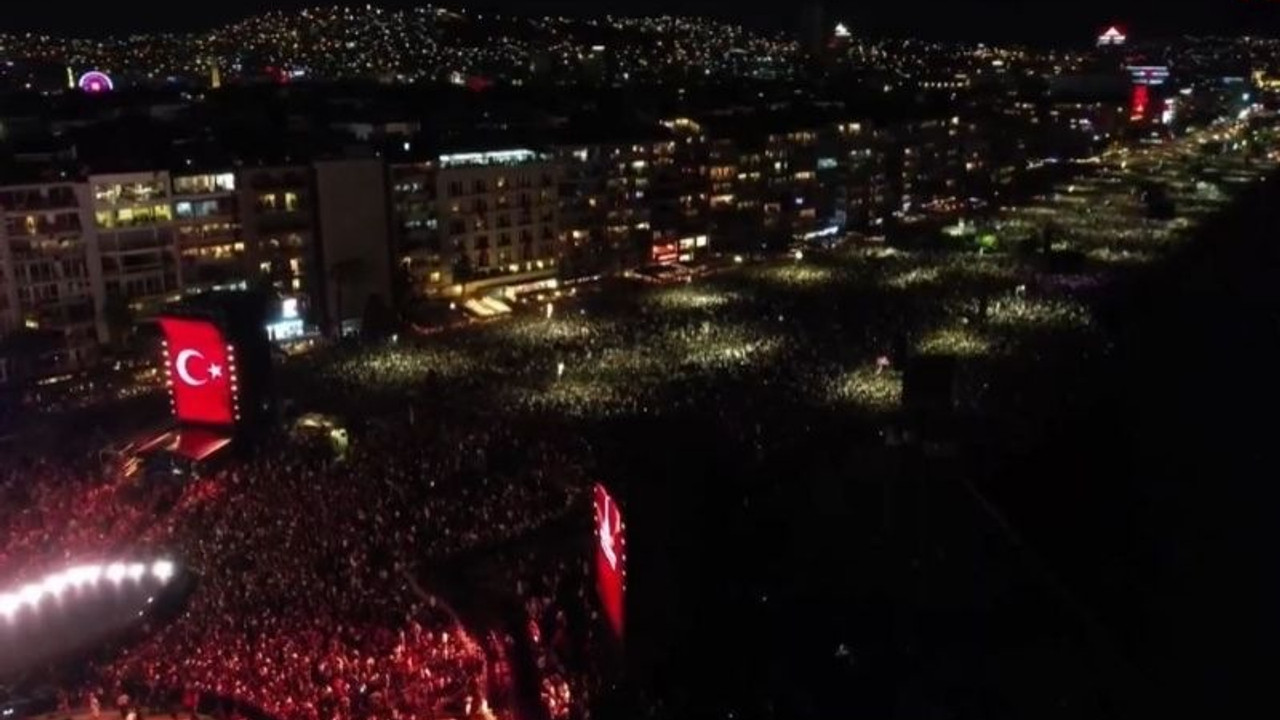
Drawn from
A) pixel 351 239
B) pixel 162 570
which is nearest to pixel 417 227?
pixel 351 239

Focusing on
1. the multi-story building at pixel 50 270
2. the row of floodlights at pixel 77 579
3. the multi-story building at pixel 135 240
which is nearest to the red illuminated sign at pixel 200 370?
the row of floodlights at pixel 77 579

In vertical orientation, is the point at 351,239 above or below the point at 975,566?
above

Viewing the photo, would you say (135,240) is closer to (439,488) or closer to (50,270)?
(50,270)

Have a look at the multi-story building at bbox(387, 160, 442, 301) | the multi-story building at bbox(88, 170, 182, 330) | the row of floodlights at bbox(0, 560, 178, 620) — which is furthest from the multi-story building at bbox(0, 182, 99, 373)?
the row of floodlights at bbox(0, 560, 178, 620)

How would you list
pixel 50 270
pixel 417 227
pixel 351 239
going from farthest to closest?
1. pixel 417 227
2. pixel 351 239
3. pixel 50 270

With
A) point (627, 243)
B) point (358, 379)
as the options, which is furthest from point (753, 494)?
point (627, 243)

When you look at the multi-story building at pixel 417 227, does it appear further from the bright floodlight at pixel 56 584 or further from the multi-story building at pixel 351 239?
the bright floodlight at pixel 56 584

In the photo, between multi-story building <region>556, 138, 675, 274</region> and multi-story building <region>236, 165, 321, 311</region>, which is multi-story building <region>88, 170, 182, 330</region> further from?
multi-story building <region>556, 138, 675, 274</region>
